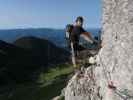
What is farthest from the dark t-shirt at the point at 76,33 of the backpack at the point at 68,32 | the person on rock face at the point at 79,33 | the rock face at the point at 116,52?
the rock face at the point at 116,52

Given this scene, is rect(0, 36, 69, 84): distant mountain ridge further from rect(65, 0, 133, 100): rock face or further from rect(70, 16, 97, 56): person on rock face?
rect(65, 0, 133, 100): rock face

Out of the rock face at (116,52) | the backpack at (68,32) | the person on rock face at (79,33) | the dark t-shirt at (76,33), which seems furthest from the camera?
the backpack at (68,32)

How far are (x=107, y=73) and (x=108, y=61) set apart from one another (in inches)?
26.5

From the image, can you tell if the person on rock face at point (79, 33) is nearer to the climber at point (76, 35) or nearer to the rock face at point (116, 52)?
the climber at point (76, 35)

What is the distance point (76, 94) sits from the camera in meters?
26.0

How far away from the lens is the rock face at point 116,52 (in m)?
18.5

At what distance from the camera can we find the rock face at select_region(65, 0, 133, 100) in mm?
18500

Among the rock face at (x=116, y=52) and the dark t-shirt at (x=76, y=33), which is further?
the dark t-shirt at (x=76, y=33)

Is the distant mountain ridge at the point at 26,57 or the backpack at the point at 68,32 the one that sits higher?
the backpack at the point at 68,32

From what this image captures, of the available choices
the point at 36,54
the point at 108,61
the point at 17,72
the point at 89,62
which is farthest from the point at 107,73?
the point at 36,54

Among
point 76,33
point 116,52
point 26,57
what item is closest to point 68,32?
point 76,33

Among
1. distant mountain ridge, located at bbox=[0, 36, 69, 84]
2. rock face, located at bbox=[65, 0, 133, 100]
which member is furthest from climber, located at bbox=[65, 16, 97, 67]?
distant mountain ridge, located at bbox=[0, 36, 69, 84]

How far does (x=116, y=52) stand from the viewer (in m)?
19.6

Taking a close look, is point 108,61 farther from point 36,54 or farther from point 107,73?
point 36,54
